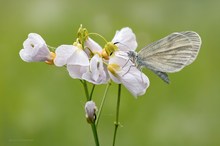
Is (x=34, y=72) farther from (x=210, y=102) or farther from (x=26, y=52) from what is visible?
(x=26, y=52)

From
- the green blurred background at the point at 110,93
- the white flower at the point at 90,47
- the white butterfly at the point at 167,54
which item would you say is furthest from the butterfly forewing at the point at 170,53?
the green blurred background at the point at 110,93

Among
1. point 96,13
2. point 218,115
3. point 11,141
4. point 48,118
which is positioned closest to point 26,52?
point 11,141

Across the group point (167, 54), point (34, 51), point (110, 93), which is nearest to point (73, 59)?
point (34, 51)

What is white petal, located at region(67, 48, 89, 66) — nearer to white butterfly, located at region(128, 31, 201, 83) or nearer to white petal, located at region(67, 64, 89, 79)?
white petal, located at region(67, 64, 89, 79)

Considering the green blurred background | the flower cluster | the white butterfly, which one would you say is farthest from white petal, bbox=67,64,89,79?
the green blurred background

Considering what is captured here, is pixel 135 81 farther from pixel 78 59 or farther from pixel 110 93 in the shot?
pixel 110 93

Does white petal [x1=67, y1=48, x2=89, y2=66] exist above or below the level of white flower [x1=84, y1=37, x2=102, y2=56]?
below
